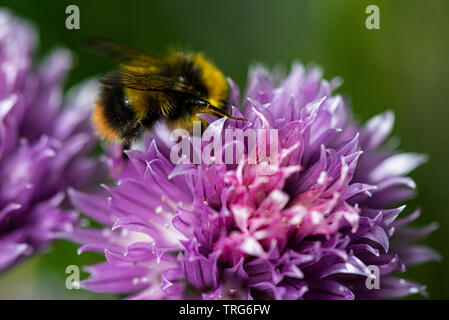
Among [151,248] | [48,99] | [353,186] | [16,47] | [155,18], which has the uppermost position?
[155,18]

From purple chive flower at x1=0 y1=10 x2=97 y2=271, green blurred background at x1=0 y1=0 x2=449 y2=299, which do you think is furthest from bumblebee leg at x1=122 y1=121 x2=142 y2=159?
green blurred background at x1=0 y1=0 x2=449 y2=299

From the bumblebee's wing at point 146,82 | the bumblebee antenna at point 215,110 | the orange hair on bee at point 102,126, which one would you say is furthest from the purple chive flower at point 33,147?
the bumblebee antenna at point 215,110

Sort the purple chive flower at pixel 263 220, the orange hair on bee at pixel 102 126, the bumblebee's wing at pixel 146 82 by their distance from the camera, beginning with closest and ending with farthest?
the purple chive flower at pixel 263 220, the bumblebee's wing at pixel 146 82, the orange hair on bee at pixel 102 126

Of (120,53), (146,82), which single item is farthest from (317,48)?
(146,82)

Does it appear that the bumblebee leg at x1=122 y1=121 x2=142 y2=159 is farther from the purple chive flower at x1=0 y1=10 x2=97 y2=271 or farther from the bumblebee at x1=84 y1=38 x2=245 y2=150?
the purple chive flower at x1=0 y1=10 x2=97 y2=271

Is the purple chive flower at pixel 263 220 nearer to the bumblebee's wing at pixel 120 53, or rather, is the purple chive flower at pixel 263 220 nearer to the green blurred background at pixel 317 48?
the bumblebee's wing at pixel 120 53

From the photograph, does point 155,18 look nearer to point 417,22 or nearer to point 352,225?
point 417,22
